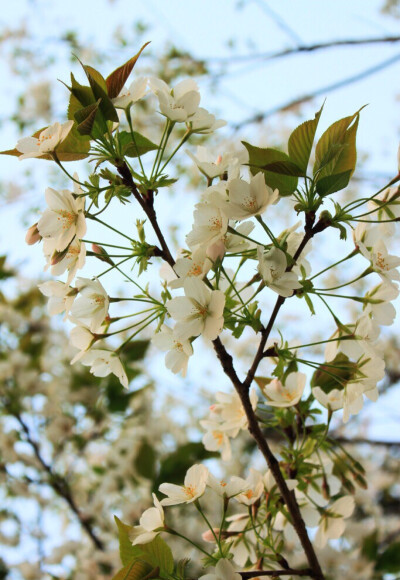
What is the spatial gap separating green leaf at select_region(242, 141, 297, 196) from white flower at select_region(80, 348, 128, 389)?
0.29 metres

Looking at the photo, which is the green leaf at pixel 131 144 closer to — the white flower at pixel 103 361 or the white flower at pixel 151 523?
the white flower at pixel 103 361

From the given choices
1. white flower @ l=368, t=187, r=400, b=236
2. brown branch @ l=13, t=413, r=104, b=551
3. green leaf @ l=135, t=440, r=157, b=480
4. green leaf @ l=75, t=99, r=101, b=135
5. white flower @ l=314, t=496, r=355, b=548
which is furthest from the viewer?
brown branch @ l=13, t=413, r=104, b=551

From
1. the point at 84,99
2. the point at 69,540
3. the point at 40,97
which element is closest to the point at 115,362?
the point at 84,99

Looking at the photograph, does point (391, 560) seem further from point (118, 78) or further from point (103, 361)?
point (118, 78)

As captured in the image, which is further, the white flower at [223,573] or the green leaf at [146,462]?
the green leaf at [146,462]

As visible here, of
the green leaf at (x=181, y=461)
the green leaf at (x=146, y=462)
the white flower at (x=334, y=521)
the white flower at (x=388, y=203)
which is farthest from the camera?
the green leaf at (x=146, y=462)

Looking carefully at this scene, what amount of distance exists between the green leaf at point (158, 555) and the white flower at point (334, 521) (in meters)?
Result: 0.30

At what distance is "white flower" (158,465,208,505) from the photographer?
2.19 ft

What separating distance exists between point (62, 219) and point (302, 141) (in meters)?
0.29

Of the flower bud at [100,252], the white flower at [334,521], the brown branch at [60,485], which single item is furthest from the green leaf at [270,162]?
the brown branch at [60,485]

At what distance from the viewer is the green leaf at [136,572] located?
0.60 meters

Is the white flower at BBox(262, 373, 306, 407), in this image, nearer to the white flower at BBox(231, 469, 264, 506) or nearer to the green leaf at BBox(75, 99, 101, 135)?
the white flower at BBox(231, 469, 264, 506)

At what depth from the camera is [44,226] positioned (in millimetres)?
651

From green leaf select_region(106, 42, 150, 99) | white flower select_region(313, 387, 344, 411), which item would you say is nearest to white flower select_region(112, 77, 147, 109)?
green leaf select_region(106, 42, 150, 99)
